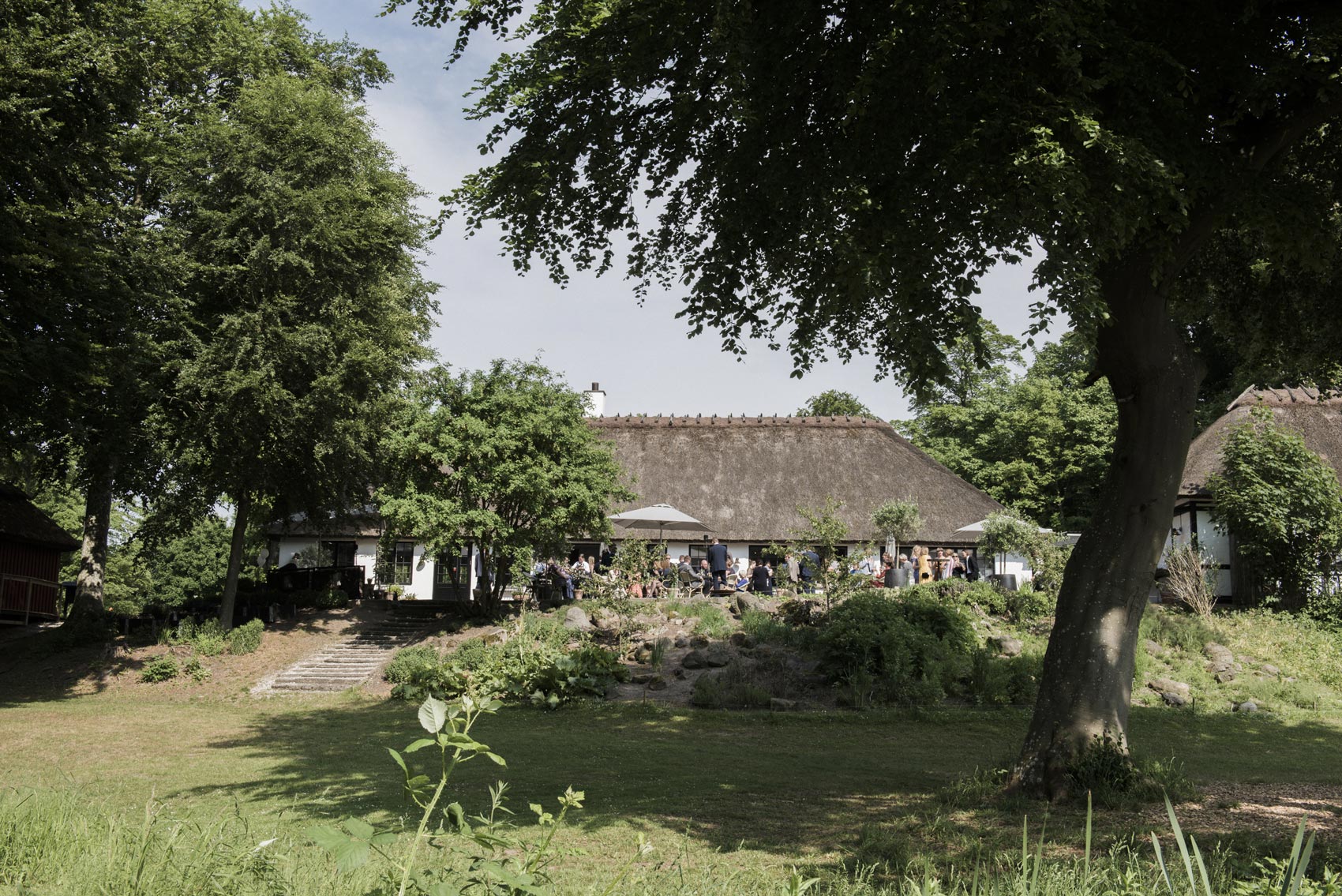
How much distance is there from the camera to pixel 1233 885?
477 centimetres

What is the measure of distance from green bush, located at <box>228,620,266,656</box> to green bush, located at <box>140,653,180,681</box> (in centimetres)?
165

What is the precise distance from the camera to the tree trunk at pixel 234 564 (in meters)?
25.1

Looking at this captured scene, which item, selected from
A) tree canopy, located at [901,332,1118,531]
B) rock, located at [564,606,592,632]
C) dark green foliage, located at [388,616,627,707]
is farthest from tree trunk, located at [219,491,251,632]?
tree canopy, located at [901,332,1118,531]

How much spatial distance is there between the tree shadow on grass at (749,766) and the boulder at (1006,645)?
3289 mm

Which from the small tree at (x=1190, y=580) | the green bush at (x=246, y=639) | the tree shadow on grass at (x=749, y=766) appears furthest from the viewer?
the green bush at (x=246, y=639)

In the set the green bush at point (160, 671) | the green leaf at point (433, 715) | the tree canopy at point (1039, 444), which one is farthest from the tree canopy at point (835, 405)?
the green leaf at point (433, 715)

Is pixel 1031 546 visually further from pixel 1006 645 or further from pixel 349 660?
pixel 349 660

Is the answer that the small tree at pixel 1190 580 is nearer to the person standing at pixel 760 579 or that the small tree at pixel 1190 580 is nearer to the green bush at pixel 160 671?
the person standing at pixel 760 579

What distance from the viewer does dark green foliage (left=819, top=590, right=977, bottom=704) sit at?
17.0 meters

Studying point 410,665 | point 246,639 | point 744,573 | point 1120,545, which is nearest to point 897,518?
point 744,573

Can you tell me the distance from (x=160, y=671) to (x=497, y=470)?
8420mm

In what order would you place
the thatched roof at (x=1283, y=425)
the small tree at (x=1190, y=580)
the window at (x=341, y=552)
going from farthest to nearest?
the window at (x=341, y=552), the thatched roof at (x=1283, y=425), the small tree at (x=1190, y=580)

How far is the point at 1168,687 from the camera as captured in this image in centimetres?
1698

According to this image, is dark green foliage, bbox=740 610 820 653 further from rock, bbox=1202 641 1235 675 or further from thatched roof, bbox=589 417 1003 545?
thatched roof, bbox=589 417 1003 545
